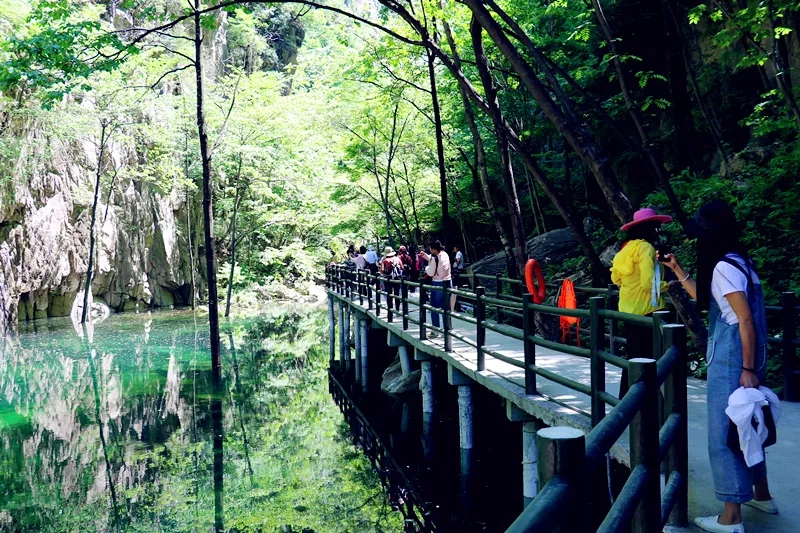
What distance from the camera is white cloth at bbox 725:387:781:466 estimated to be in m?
3.39

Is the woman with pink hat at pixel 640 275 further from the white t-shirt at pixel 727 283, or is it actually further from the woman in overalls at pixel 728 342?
the white t-shirt at pixel 727 283

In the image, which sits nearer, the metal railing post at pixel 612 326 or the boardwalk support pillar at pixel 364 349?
the metal railing post at pixel 612 326

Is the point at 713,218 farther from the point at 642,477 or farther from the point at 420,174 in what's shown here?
the point at 420,174

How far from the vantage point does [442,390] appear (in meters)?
15.6

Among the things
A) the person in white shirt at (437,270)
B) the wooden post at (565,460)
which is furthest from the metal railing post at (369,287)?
the wooden post at (565,460)

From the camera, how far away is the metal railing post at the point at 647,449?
270 cm

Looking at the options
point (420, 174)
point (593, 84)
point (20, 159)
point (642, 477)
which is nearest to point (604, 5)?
point (593, 84)

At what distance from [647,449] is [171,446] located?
10968mm

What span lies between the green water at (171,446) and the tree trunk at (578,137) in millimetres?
5072

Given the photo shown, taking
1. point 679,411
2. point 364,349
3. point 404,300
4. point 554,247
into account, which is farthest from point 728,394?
point 554,247

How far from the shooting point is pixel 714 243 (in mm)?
3654

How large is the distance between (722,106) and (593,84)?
3.65m

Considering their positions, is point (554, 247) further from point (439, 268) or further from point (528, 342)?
point (528, 342)

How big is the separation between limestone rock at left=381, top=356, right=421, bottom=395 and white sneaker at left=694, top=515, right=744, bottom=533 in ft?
40.9
